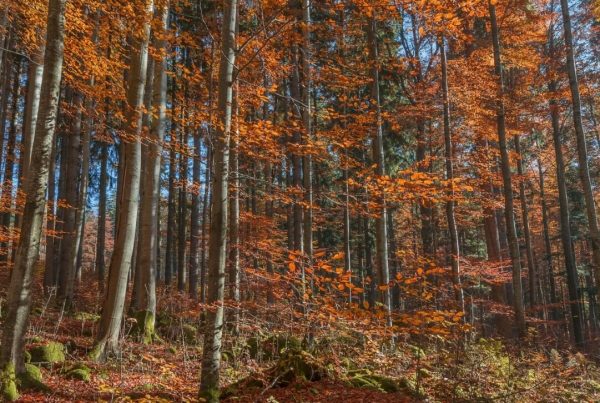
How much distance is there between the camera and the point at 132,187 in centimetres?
714

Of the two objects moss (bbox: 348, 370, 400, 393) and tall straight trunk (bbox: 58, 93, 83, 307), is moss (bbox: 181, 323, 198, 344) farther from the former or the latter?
tall straight trunk (bbox: 58, 93, 83, 307)

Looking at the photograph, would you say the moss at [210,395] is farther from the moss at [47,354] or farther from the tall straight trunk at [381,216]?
the tall straight trunk at [381,216]

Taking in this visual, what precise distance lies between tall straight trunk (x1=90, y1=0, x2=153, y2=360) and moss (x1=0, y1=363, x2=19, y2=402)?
2.06 metres

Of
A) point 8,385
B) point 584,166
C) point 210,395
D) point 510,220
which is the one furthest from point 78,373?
point 584,166

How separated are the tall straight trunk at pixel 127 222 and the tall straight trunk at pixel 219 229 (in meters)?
1.88

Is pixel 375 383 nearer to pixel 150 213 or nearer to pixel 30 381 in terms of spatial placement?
pixel 30 381

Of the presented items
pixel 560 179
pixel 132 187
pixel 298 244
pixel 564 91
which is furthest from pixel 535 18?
pixel 132 187

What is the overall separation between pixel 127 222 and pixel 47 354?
2180 mm

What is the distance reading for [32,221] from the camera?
15.3 ft

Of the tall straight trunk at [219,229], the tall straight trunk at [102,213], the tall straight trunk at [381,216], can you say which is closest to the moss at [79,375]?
the tall straight trunk at [219,229]

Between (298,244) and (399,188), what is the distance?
6123 millimetres

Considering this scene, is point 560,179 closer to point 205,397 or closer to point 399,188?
point 399,188

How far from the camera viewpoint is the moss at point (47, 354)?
5.92 metres

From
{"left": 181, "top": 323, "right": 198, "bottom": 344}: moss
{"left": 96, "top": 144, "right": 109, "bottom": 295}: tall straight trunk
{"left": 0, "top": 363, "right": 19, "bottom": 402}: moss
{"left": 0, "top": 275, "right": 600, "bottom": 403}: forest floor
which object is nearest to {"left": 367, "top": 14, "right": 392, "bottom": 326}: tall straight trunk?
{"left": 0, "top": 275, "right": 600, "bottom": 403}: forest floor
